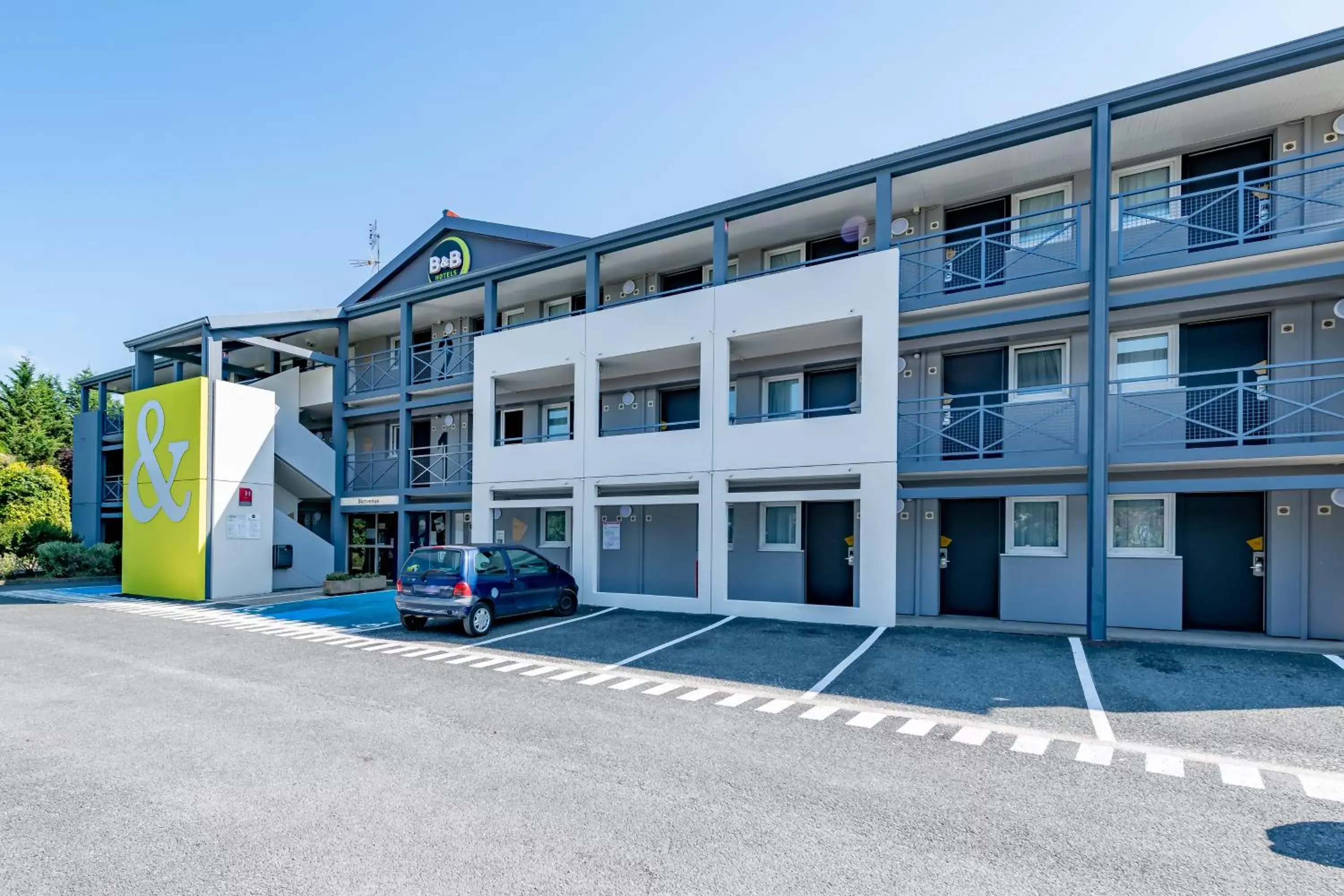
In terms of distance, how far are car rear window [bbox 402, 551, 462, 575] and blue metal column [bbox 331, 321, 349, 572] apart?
8739 millimetres

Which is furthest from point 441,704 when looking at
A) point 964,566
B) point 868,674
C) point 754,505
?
point 964,566

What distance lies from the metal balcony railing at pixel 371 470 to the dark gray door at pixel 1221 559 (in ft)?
58.5

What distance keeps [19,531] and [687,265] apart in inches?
942

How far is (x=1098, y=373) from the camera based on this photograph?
995 centimetres

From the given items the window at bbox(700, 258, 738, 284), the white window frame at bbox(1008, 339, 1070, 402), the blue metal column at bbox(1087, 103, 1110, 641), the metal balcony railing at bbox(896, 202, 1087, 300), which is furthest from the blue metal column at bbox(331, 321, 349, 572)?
the blue metal column at bbox(1087, 103, 1110, 641)

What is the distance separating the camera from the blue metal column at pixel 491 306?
16.8m

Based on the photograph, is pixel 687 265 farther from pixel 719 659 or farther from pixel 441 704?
pixel 441 704

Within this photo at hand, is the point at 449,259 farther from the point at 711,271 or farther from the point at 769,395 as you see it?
the point at 769,395

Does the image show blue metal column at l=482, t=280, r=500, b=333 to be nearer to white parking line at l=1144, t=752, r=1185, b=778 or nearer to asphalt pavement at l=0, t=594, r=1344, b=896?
asphalt pavement at l=0, t=594, r=1344, b=896

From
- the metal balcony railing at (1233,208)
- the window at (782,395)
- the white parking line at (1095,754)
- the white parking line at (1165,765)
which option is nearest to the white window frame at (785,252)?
the window at (782,395)

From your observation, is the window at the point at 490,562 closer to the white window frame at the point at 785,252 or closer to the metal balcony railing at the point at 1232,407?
the white window frame at the point at 785,252

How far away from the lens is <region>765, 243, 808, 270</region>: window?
48.5 ft

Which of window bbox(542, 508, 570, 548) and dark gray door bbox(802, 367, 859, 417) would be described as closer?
dark gray door bbox(802, 367, 859, 417)

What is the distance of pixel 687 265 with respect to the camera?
16172mm
